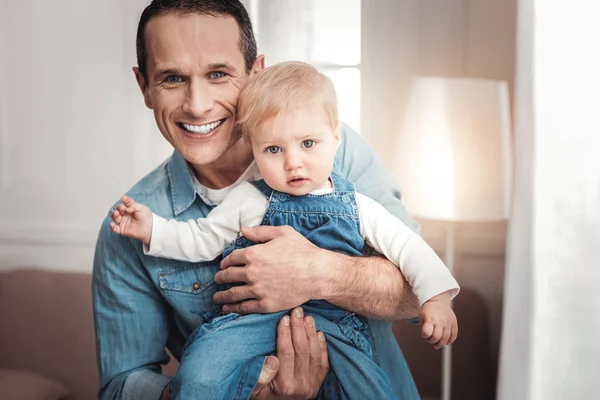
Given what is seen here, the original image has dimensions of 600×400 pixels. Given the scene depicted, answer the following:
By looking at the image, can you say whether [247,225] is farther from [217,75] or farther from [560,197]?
[560,197]

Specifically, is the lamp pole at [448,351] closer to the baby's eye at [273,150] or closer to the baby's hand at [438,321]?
the baby's hand at [438,321]

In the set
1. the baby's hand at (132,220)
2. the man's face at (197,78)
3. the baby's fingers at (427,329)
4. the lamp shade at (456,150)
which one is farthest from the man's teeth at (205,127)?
the baby's fingers at (427,329)

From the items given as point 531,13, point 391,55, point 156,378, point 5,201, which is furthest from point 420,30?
point 5,201

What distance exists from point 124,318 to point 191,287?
0.17m

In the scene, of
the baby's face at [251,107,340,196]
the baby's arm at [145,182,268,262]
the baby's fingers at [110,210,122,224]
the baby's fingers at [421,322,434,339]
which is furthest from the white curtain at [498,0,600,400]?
the baby's fingers at [110,210,122,224]

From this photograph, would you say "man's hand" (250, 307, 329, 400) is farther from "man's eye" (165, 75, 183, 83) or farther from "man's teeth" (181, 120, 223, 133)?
"man's eye" (165, 75, 183, 83)

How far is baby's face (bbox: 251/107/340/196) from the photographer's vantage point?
121 cm

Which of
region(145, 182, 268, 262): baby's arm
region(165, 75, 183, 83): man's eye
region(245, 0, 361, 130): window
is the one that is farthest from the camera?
region(245, 0, 361, 130): window

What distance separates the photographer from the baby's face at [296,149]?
1.21m

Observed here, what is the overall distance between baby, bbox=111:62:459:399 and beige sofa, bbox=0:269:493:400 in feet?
1.20

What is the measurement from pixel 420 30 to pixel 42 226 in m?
1.04

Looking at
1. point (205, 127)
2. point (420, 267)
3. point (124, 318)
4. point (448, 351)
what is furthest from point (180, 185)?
point (448, 351)

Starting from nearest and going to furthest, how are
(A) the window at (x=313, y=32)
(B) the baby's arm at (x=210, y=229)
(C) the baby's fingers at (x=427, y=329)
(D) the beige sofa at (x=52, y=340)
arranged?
(C) the baby's fingers at (x=427, y=329) < (B) the baby's arm at (x=210, y=229) < (A) the window at (x=313, y=32) < (D) the beige sofa at (x=52, y=340)

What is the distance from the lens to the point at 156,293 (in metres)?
1.48
